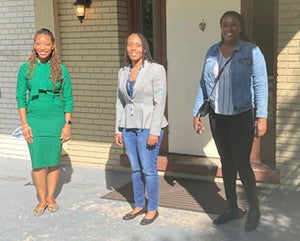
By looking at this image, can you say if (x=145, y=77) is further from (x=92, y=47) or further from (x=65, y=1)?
(x=65, y=1)

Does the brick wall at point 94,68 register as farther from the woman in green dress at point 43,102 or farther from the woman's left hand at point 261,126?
the woman's left hand at point 261,126

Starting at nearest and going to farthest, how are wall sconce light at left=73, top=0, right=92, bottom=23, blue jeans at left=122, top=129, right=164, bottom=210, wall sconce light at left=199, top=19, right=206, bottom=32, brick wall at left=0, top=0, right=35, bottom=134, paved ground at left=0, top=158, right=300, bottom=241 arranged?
1. paved ground at left=0, top=158, right=300, bottom=241
2. blue jeans at left=122, top=129, right=164, bottom=210
3. wall sconce light at left=199, top=19, right=206, bottom=32
4. wall sconce light at left=73, top=0, right=92, bottom=23
5. brick wall at left=0, top=0, right=35, bottom=134

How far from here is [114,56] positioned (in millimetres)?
5887

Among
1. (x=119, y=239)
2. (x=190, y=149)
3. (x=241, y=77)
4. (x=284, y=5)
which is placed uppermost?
(x=284, y=5)

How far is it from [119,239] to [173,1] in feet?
9.48

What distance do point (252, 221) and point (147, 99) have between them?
52.9 inches

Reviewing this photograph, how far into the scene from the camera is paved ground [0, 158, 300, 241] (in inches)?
159

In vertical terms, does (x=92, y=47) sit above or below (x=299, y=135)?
above

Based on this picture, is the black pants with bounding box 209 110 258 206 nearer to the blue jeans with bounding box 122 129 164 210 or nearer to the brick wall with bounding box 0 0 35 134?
the blue jeans with bounding box 122 129 164 210

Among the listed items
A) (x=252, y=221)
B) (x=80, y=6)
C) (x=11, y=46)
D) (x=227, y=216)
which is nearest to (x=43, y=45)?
(x=80, y=6)

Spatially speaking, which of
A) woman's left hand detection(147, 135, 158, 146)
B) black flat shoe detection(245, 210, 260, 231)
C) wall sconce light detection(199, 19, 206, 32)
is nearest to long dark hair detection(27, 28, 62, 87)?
woman's left hand detection(147, 135, 158, 146)

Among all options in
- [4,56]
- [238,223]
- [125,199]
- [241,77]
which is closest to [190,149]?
[125,199]

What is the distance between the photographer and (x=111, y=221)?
14.5ft

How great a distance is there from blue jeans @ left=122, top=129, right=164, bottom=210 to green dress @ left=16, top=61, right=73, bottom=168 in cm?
74
